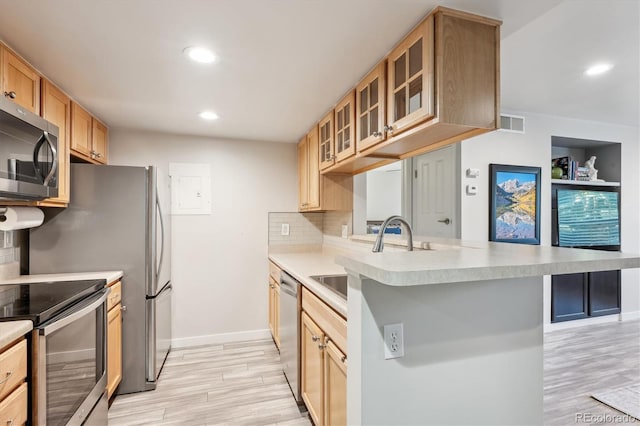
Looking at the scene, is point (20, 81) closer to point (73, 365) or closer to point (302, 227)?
point (73, 365)

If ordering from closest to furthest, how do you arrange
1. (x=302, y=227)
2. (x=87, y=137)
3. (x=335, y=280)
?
(x=335, y=280)
(x=87, y=137)
(x=302, y=227)

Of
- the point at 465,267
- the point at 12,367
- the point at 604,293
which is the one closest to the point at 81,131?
the point at 12,367

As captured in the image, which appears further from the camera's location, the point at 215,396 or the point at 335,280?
the point at 215,396

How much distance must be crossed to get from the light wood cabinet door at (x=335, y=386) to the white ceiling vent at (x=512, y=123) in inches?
125

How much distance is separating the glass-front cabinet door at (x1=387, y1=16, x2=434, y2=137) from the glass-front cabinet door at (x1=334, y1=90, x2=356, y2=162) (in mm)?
495

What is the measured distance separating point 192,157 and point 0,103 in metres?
2.02

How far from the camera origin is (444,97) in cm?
142

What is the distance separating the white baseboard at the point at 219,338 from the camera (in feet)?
11.1

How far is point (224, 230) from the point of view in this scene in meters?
3.55

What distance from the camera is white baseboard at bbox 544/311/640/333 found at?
3775 millimetres

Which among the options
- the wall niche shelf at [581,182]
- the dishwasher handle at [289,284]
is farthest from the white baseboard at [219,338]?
the wall niche shelf at [581,182]

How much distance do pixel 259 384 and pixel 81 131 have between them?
2.44 m

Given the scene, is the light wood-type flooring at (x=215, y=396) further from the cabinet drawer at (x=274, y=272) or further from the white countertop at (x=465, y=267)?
the white countertop at (x=465, y=267)

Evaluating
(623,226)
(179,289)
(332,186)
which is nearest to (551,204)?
(623,226)
